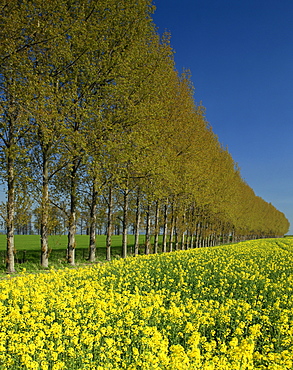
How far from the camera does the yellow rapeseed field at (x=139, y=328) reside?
4441mm

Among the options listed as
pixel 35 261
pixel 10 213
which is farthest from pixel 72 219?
pixel 35 261

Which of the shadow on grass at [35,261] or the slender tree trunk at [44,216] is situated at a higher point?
the slender tree trunk at [44,216]

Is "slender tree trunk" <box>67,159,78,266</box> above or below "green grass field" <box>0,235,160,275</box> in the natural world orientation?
above

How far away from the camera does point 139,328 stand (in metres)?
5.44

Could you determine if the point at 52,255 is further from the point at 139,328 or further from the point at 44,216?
the point at 139,328

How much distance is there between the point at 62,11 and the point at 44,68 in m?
2.91

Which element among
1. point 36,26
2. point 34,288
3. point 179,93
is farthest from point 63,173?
point 179,93

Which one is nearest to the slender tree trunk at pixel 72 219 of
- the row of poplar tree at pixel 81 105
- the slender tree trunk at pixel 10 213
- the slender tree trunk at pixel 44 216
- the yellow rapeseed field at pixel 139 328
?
the row of poplar tree at pixel 81 105

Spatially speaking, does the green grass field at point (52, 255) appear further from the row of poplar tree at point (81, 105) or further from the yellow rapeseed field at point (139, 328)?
the yellow rapeseed field at point (139, 328)

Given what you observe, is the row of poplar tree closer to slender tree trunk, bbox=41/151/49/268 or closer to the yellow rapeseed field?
slender tree trunk, bbox=41/151/49/268

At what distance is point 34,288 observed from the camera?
354 inches

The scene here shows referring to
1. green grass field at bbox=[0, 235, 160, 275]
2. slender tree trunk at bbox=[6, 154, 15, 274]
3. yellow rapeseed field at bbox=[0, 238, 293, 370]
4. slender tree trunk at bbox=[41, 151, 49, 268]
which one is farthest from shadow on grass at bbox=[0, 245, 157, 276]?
yellow rapeseed field at bbox=[0, 238, 293, 370]

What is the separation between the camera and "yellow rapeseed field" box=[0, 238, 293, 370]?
175 inches

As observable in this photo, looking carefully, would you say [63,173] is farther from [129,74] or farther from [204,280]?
[204,280]
